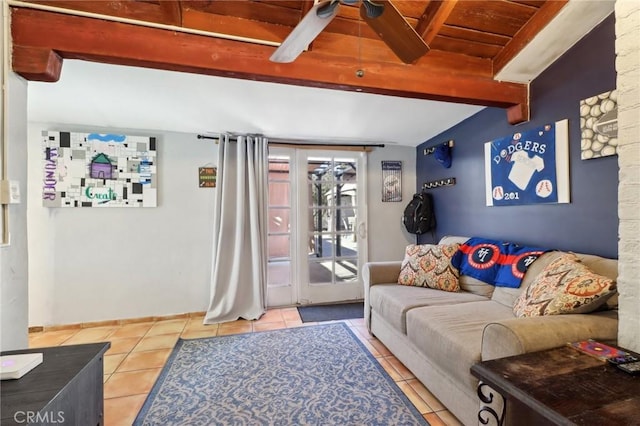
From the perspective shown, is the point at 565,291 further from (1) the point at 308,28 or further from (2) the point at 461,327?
(1) the point at 308,28

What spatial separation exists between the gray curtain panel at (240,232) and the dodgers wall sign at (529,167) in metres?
2.26

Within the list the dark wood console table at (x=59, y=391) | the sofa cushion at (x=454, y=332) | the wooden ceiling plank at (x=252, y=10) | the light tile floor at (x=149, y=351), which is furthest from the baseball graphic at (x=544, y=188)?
the dark wood console table at (x=59, y=391)

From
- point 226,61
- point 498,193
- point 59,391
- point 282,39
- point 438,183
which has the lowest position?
point 59,391

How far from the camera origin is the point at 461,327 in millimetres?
1686

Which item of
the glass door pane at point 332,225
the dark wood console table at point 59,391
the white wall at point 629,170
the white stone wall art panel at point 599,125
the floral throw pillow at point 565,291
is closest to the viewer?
the dark wood console table at point 59,391

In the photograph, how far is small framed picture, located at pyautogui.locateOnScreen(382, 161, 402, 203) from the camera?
379cm

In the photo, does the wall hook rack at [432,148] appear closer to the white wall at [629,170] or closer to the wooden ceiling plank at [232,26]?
the white wall at [629,170]

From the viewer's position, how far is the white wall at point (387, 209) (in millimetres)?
3756

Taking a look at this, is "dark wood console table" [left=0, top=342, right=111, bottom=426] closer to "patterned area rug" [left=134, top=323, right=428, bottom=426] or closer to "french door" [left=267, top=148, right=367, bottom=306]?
"patterned area rug" [left=134, top=323, right=428, bottom=426]

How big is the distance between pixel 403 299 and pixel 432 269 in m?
0.50

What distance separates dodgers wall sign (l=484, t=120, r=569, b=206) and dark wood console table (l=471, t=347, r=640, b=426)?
1356 mm

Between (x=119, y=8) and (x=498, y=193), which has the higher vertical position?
(x=119, y=8)

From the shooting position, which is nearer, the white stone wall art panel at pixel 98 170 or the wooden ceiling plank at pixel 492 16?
the wooden ceiling plank at pixel 492 16

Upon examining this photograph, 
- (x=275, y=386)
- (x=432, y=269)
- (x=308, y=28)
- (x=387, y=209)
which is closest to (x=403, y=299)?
(x=432, y=269)
